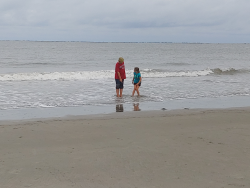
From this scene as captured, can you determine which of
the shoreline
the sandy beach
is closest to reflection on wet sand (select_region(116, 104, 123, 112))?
the shoreline

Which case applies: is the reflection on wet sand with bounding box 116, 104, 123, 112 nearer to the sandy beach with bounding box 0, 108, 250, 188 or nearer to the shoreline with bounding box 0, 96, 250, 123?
the shoreline with bounding box 0, 96, 250, 123

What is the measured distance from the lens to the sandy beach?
11.3ft

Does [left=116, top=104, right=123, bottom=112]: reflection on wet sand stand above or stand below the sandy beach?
below

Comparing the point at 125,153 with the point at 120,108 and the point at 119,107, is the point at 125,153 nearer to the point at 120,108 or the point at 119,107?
the point at 120,108

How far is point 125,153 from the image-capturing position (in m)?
4.37

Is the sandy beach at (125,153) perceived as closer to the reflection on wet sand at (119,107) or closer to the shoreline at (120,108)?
the shoreline at (120,108)

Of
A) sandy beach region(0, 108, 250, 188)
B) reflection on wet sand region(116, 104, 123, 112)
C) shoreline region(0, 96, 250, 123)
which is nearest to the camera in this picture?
sandy beach region(0, 108, 250, 188)

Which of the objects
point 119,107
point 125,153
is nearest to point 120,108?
point 119,107

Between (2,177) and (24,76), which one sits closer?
(2,177)

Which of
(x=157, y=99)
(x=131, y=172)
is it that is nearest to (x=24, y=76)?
(x=157, y=99)

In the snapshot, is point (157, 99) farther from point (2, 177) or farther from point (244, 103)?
point (2, 177)

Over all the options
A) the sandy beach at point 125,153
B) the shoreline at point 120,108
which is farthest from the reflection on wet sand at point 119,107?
the sandy beach at point 125,153

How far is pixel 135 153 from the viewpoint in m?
4.36

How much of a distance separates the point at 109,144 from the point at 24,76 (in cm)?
1569
